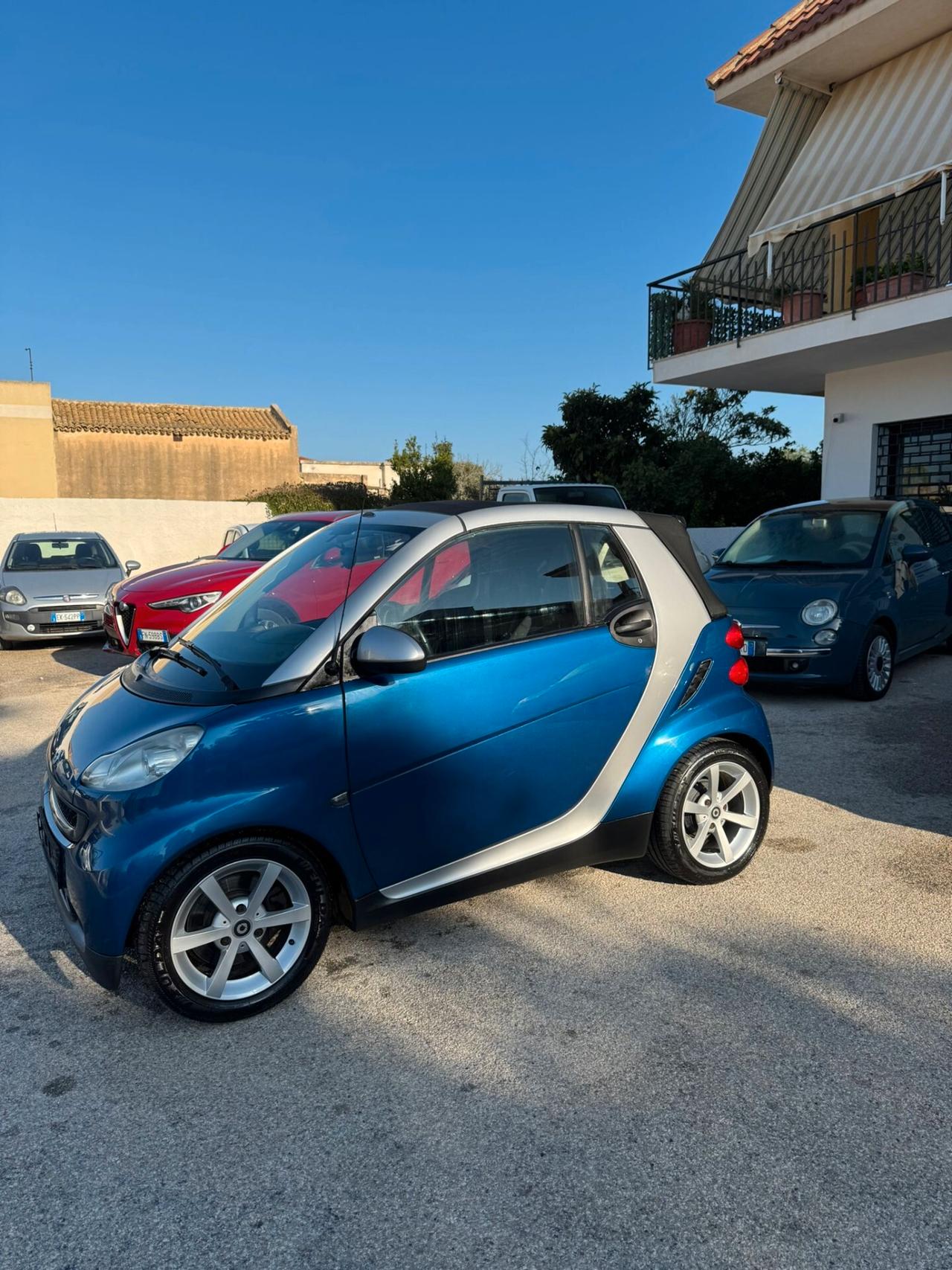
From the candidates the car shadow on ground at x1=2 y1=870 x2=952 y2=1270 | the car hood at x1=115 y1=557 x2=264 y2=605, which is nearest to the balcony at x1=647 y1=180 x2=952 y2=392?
the car hood at x1=115 y1=557 x2=264 y2=605

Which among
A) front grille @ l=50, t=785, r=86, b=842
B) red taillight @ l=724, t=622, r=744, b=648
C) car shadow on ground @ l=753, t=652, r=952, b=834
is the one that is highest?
red taillight @ l=724, t=622, r=744, b=648

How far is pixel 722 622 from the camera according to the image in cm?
395

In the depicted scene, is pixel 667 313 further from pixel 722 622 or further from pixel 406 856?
pixel 406 856

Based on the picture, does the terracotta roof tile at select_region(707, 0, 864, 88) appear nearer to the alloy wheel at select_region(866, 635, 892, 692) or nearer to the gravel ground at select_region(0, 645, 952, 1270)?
the alloy wheel at select_region(866, 635, 892, 692)

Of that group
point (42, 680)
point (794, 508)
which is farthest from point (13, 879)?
point (794, 508)

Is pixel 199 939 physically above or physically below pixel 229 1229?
above

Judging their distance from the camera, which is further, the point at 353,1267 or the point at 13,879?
the point at 13,879

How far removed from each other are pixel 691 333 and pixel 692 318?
29 centimetres

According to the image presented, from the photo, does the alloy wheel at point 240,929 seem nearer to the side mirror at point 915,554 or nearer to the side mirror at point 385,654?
the side mirror at point 385,654

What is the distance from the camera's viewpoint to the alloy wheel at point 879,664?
284 inches

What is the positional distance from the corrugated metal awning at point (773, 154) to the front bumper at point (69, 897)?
14.5 metres

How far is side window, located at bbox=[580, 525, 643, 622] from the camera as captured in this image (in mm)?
3607

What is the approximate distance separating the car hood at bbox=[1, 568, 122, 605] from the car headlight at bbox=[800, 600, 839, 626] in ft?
26.1

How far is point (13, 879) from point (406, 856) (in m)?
2.12
